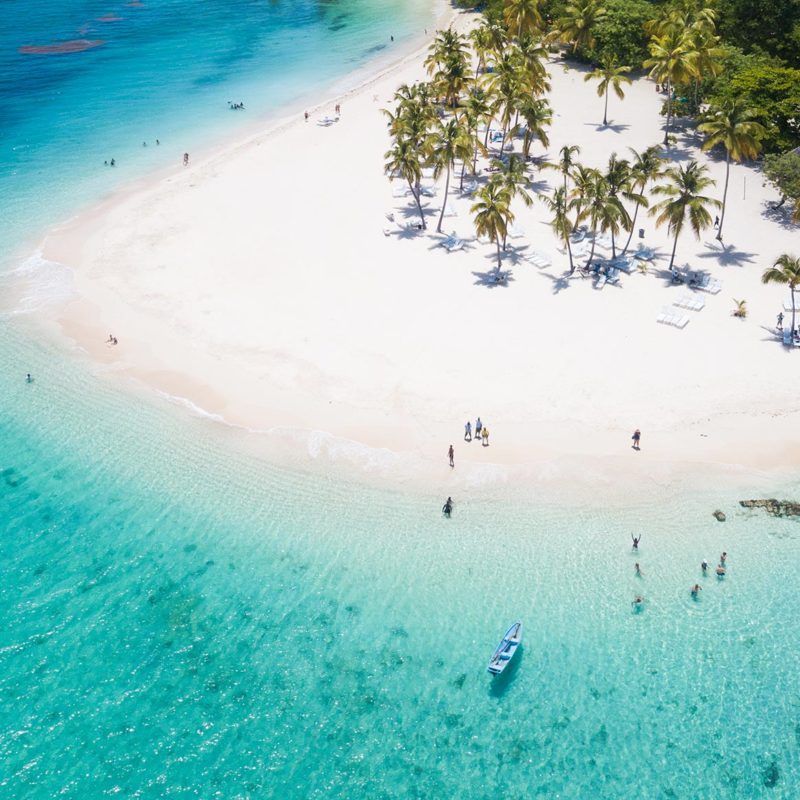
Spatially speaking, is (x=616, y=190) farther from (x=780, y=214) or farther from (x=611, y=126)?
(x=611, y=126)

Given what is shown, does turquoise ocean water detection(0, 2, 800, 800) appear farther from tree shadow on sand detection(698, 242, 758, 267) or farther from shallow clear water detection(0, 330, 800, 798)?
tree shadow on sand detection(698, 242, 758, 267)

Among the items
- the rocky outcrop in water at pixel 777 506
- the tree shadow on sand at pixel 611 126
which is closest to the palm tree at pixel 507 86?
the tree shadow on sand at pixel 611 126

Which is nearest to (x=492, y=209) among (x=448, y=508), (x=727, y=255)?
(x=727, y=255)

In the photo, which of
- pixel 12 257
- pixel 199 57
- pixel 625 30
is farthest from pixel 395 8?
pixel 12 257

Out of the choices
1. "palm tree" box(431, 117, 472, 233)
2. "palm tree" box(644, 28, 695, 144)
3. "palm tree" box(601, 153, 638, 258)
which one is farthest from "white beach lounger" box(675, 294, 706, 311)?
"palm tree" box(644, 28, 695, 144)

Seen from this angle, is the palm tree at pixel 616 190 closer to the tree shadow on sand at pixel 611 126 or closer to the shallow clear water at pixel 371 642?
the shallow clear water at pixel 371 642

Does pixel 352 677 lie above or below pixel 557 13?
below

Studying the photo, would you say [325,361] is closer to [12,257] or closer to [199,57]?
[12,257]

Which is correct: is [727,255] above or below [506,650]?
above
